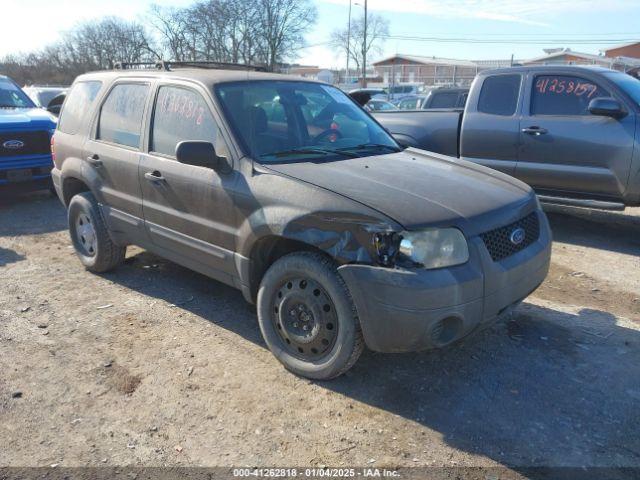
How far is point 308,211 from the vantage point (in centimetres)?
Answer: 305

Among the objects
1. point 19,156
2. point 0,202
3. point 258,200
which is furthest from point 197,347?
point 0,202

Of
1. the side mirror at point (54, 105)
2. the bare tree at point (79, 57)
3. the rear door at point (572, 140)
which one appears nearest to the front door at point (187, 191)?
the rear door at point (572, 140)

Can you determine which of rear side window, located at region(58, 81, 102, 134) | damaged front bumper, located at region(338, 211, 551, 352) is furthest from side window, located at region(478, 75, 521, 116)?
rear side window, located at region(58, 81, 102, 134)

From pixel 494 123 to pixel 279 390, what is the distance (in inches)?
190

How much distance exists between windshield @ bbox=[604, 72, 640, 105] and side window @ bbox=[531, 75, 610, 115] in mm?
178

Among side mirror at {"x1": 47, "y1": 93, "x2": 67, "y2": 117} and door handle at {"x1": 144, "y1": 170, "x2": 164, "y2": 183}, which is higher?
side mirror at {"x1": 47, "y1": 93, "x2": 67, "y2": 117}

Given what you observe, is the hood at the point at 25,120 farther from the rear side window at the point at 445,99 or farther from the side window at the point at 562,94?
the side window at the point at 562,94

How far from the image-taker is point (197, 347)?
3777 mm

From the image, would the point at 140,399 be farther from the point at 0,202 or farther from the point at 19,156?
the point at 0,202

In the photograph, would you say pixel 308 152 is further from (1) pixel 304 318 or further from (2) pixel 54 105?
(2) pixel 54 105

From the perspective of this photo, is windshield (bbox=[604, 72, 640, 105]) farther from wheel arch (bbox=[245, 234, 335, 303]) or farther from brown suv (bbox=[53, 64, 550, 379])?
wheel arch (bbox=[245, 234, 335, 303])

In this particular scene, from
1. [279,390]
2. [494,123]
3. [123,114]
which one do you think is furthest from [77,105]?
[494,123]

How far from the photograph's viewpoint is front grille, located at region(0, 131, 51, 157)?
303 inches

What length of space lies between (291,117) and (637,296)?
3.35 metres
